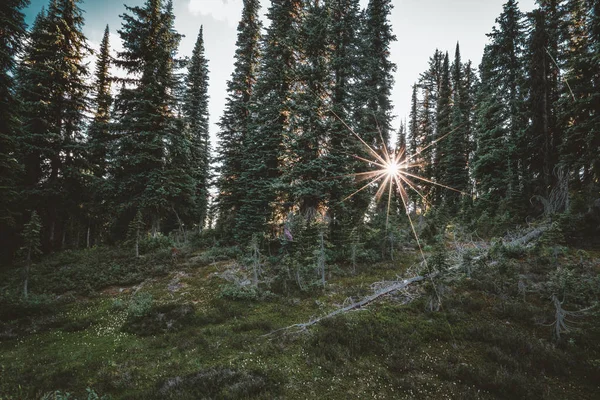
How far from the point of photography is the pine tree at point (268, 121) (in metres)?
20.1

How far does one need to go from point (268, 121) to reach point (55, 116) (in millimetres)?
17702

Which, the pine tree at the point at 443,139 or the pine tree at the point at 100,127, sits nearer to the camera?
the pine tree at the point at 100,127

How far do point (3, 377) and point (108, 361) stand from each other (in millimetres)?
2301

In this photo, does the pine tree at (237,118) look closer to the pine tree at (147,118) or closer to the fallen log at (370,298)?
the pine tree at (147,118)

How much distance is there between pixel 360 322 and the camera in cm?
928

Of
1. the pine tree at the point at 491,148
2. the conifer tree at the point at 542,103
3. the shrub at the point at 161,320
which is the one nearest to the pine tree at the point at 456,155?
the pine tree at the point at 491,148

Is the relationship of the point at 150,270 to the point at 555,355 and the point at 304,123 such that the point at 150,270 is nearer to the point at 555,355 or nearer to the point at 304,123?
the point at 304,123

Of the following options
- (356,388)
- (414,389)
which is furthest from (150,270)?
(414,389)

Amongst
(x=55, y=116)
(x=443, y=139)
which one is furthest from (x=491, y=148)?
(x=55, y=116)

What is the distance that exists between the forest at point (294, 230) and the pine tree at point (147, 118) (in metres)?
0.17

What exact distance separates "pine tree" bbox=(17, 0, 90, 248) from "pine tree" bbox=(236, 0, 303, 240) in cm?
1402

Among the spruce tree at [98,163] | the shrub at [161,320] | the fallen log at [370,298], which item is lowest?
the shrub at [161,320]

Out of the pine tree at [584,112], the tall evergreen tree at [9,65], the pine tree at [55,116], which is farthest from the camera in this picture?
the pine tree at [55,116]

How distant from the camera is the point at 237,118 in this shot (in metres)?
26.0
